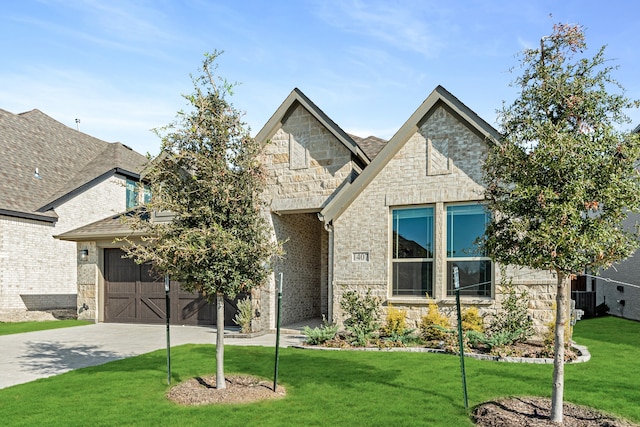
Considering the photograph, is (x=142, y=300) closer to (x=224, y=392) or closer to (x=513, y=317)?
(x=224, y=392)

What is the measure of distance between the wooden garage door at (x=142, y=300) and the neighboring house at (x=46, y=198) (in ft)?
5.57

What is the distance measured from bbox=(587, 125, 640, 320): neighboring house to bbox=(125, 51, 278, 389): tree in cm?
1683

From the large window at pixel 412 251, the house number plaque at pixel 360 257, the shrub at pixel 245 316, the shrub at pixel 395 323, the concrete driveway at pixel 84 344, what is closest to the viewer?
the concrete driveway at pixel 84 344

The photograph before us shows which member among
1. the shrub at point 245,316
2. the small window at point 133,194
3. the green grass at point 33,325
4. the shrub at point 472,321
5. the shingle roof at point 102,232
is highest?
the small window at point 133,194

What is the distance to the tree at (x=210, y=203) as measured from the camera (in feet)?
25.5

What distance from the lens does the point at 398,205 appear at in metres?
13.8

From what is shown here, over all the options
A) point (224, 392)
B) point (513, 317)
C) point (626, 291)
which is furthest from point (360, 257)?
point (626, 291)

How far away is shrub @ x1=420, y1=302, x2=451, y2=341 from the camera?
488 inches

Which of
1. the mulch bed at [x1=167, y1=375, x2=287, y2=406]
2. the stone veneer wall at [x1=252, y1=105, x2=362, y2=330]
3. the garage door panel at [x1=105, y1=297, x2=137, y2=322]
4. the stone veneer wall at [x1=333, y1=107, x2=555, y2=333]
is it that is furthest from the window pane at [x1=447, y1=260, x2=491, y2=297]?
the garage door panel at [x1=105, y1=297, x2=137, y2=322]

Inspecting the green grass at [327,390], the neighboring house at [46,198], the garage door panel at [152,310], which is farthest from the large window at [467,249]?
the neighboring house at [46,198]

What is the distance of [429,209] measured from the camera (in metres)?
13.6

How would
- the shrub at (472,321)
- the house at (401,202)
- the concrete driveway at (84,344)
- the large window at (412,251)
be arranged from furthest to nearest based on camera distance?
the large window at (412,251) < the house at (401,202) < the shrub at (472,321) < the concrete driveway at (84,344)

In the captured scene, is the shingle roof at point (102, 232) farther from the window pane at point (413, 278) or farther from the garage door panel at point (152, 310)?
the window pane at point (413, 278)

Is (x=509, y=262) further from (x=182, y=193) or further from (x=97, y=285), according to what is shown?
(x=97, y=285)
